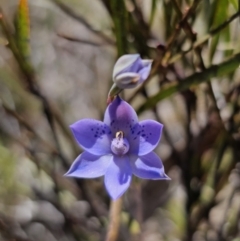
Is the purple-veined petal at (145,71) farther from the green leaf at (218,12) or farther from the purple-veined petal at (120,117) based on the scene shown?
the green leaf at (218,12)

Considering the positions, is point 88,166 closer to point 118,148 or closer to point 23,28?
point 118,148

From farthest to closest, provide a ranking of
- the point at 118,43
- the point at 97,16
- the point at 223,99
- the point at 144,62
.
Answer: the point at 97,16, the point at 223,99, the point at 118,43, the point at 144,62

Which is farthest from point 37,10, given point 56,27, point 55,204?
point 55,204

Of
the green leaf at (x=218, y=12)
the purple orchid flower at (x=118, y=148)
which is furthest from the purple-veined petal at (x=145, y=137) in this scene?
the green leaf at (x=218, y=12)

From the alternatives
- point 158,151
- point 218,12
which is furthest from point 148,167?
point 158,151

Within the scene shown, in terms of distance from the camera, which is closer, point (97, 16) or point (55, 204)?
point (55, 204)

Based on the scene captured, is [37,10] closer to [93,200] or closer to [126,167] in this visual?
[93,200]
